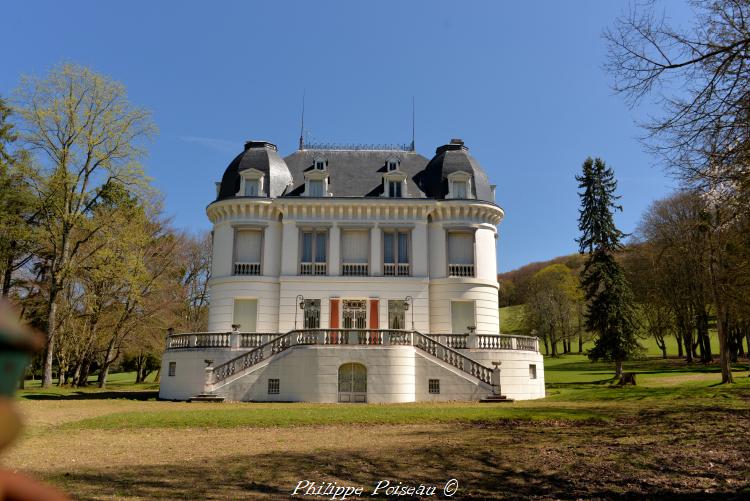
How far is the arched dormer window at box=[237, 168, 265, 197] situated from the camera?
34625 mm

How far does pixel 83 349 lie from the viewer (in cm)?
4084

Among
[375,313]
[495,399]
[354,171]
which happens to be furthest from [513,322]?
[495,399]

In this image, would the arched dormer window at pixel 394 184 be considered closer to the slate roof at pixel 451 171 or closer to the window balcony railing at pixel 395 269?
the slate roof at pixel 451 171

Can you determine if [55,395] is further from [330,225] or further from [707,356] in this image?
[707,356]

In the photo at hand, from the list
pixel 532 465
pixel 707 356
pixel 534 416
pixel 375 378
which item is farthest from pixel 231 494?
pixel 707 356

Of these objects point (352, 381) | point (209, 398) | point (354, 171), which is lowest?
point (209, 398)

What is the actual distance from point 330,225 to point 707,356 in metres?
36.9

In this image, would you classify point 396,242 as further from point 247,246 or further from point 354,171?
point 247,246

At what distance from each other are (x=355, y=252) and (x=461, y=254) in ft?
20.8

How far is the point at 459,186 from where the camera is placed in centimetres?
3550

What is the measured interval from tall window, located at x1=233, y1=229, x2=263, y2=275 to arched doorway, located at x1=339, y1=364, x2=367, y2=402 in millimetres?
9601

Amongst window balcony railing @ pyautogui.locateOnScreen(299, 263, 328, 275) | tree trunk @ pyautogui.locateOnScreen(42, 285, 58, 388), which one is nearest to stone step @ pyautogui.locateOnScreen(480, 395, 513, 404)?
Result: window balcony railing @ pyautogui.locateOnScreen(299, 263, 328, 275)

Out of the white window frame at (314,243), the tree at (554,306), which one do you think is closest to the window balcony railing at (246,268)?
the white window frame at (314,243)

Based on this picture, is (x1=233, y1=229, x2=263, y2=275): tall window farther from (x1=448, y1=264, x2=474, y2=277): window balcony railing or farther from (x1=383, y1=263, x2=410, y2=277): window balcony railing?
(x1=448, y1=264, x2=474, y2=277): window balcony railing
